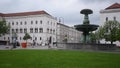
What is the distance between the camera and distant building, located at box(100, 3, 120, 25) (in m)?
74.3

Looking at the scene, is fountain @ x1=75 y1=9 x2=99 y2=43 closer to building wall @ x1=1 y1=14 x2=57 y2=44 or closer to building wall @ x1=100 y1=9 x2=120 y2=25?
building wall @ x1=100 y1=9 x2=120 y2=25

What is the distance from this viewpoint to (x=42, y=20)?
9425 cm

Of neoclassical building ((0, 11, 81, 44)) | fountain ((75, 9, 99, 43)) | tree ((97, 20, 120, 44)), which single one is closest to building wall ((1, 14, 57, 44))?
neoclassical building ((0, 11, 81, 44))

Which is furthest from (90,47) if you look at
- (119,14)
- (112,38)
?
(119,14)

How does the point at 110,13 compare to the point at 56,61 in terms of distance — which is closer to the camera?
the point at 56,61

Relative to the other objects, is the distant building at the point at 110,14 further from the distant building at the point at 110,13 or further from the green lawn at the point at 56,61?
the green lawn at the point at 56,61

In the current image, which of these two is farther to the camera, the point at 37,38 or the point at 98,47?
the point at 37,38

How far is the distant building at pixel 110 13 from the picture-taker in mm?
74312

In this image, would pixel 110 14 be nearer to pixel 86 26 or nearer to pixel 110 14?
pixel 110 14

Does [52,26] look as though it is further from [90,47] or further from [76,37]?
[90,47]

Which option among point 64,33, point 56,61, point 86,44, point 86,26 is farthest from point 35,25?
point 56,61

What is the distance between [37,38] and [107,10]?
3469cm

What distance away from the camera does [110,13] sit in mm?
75500

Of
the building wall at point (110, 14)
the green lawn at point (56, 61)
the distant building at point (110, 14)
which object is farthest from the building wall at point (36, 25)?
the green lawn at point (56, 61)
